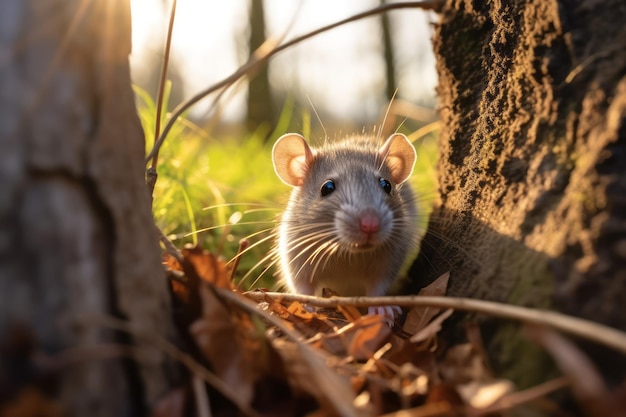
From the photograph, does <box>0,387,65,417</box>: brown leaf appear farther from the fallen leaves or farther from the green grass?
the green grass

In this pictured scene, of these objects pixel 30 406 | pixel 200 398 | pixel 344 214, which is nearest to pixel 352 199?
pixel 344 214

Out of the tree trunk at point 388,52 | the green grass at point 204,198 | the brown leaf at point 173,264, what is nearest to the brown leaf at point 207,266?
the brown leaf at point 173,264

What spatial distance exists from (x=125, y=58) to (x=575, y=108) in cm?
148

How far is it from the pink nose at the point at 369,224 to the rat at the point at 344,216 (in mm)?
24

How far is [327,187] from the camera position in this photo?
3.77 meters

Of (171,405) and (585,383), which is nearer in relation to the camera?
(585,383)

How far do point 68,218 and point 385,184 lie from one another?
8.54 feet

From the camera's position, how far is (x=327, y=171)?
3.95 m

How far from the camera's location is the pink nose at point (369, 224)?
317 centimetres

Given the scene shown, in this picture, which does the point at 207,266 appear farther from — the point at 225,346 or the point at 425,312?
the point at 425,312

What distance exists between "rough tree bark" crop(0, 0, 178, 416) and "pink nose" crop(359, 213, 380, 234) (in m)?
1.74

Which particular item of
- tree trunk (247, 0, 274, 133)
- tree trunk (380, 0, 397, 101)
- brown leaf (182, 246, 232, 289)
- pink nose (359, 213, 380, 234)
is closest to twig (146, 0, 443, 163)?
brown leaf (182, 246, 232, 289)

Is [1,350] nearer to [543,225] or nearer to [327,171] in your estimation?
[543,225]

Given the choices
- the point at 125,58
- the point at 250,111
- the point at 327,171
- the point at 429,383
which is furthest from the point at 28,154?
the point at 250,111
